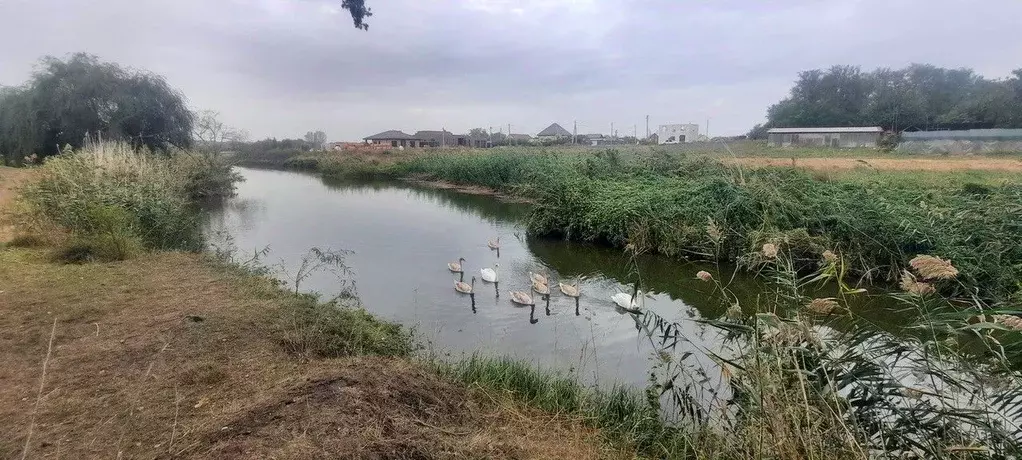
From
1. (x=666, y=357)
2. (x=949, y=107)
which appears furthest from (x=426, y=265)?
(x=949, y=107)

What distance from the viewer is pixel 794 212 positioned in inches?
373

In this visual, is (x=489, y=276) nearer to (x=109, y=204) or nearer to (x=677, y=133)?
(x=109, y=204)

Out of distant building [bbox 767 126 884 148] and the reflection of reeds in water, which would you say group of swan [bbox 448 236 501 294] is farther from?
distant building [bbox 767 126 884 148]

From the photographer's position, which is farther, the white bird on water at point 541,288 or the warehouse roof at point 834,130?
the warehouse roof at point 834,130

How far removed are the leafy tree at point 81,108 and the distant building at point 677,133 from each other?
798 inches

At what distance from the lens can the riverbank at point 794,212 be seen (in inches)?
287

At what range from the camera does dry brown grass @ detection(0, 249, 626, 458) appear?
303cm

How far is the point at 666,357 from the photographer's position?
3359mm

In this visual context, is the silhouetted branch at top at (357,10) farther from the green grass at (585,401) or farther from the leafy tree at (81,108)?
the leafy tree at (81,108)

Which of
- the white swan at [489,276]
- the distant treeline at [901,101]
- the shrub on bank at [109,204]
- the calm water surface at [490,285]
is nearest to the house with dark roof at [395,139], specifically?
the distant treeline at [901,101]

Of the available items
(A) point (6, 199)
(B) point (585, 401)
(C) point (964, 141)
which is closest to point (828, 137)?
(C) point (964, 141)

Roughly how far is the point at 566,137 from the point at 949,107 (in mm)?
31105

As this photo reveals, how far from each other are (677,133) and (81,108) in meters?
23.7

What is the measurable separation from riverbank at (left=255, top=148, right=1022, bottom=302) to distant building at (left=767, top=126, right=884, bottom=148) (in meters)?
11.9
